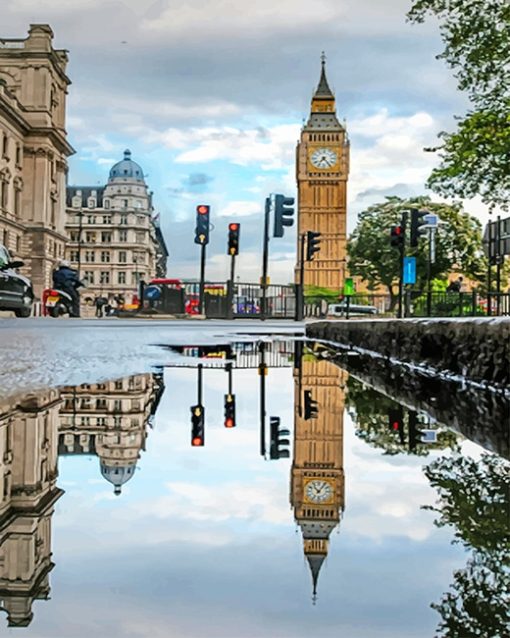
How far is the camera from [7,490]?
51.6 inches

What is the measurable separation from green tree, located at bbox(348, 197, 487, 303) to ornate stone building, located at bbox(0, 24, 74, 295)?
81.1ft

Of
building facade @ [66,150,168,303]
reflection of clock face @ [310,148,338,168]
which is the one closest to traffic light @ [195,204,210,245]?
building facade @ [66,150,168,303]

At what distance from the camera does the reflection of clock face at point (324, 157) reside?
11581 cm

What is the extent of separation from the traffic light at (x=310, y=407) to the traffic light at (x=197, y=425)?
33 cm

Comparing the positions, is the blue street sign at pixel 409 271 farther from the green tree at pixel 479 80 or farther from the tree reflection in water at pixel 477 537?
the tree reflection in water at pixel 477 537

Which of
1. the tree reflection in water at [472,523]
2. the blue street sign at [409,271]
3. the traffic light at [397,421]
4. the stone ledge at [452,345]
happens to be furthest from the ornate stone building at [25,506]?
the blue street sign at [409,271]

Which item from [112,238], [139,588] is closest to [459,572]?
[139,588]

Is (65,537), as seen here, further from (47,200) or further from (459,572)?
(47,200)

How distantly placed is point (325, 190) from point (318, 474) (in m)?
117

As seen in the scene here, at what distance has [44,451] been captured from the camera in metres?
1.81

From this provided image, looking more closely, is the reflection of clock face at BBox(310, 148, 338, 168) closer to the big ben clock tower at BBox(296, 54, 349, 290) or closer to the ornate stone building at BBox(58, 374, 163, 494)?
the big ben clock tower at BBox(296, 54, 349, 290)

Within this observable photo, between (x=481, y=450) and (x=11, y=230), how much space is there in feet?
196

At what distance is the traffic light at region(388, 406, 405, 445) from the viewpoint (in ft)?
7.64

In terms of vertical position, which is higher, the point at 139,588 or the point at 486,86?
the point at 486,86
